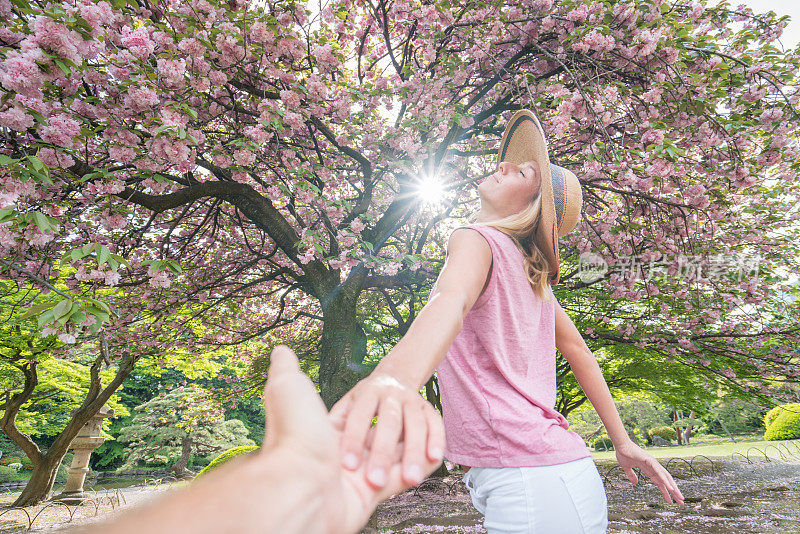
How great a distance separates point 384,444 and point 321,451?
12 centimetres

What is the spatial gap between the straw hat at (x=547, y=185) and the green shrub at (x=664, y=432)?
37.1m

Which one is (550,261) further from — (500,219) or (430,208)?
(430,208)

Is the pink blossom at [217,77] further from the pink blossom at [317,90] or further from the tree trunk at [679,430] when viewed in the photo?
the tree trunk at [679,430]

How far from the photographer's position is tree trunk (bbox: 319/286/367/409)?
5434 mm

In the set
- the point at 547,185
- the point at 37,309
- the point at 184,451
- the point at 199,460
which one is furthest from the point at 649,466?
the point at 199,460

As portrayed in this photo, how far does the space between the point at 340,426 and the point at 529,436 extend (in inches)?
32.5

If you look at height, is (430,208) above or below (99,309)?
above

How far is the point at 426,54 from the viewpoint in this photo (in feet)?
15.9

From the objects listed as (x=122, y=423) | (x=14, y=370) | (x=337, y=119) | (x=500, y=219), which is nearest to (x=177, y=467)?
(x=122, y=423)

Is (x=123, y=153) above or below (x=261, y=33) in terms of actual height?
below

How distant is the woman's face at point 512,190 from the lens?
179cm

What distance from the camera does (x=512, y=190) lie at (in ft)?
5.90

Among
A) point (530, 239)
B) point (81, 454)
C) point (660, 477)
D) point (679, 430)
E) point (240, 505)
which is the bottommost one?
point (679, 430)

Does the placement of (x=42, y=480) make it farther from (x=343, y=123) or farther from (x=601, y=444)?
(x=601, y=444)
